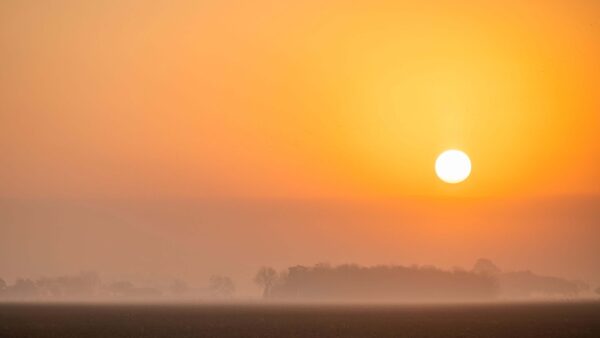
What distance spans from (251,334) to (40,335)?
2022 cm

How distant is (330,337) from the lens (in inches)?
3701

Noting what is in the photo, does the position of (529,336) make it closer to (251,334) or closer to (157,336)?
(251,334)

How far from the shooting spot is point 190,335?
101 metres

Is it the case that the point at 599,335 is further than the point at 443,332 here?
No

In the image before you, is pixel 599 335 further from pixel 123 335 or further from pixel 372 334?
pixel 123 335

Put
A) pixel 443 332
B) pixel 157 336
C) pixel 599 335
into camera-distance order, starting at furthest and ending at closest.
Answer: pixel 443 332 → pixel 157 336 → pixel 599 335

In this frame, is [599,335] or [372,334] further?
[372,334]

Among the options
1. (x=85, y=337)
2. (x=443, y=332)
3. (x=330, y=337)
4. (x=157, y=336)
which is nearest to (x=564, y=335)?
(x=443, y=332)

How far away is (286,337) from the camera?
95750mm

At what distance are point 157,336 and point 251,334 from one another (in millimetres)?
9498

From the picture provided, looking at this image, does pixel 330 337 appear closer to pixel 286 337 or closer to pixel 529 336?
pixel 286 337

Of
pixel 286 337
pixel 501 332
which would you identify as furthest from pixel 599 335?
pixel 286 337

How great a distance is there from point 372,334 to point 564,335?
58.0 feet

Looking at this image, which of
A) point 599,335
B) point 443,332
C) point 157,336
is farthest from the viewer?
point 443,332
